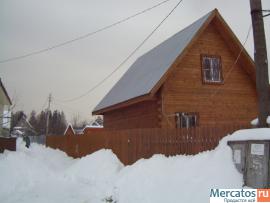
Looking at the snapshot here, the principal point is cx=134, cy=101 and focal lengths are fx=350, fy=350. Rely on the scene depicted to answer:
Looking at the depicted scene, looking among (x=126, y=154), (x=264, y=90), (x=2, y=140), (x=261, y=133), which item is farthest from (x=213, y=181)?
(x=2, y=140)

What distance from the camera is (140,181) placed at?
11.1 metres

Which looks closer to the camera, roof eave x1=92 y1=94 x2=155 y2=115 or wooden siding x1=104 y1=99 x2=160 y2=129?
roof eave x1=92 y1=94 x2=155 y2=115

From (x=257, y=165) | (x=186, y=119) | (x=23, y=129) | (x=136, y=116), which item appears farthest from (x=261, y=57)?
(x=23, y=129)

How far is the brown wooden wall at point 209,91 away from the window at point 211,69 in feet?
0.78

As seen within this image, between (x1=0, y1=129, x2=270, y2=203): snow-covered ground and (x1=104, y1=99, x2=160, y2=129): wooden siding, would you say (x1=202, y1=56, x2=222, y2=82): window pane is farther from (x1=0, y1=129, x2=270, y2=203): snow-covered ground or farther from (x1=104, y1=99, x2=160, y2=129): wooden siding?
(x1=0, y1=129, x2=270, y2=203): snow-covered ground

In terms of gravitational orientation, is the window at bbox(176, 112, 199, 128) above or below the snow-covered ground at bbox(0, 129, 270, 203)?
above

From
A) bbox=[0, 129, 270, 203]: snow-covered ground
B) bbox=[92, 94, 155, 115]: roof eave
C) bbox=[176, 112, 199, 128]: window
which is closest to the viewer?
bbox=[0, 129, 270, 203]: snow-covered ground

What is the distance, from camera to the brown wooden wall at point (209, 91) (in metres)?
17.8

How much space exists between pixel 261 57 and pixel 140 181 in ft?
17.4

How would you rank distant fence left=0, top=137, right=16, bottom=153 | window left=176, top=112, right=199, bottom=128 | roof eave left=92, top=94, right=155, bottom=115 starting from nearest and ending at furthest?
1. roof eave left=92, top=94, right=155, bottom=115
2. window left=176, top=112, right=199, bottom=128
3. distant fence left=0, top=137, right=16, bottom=153

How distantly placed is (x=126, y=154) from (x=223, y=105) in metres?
7.09

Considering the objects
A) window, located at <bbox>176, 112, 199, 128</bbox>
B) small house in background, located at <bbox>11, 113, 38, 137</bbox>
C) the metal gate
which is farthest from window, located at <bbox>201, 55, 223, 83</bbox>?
small house in background, located at <bbox>11, 113, 38, 137</bbox>

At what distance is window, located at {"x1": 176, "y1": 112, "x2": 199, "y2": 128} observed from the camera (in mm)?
17625

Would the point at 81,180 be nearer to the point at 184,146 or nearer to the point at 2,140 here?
the point at 184,146
